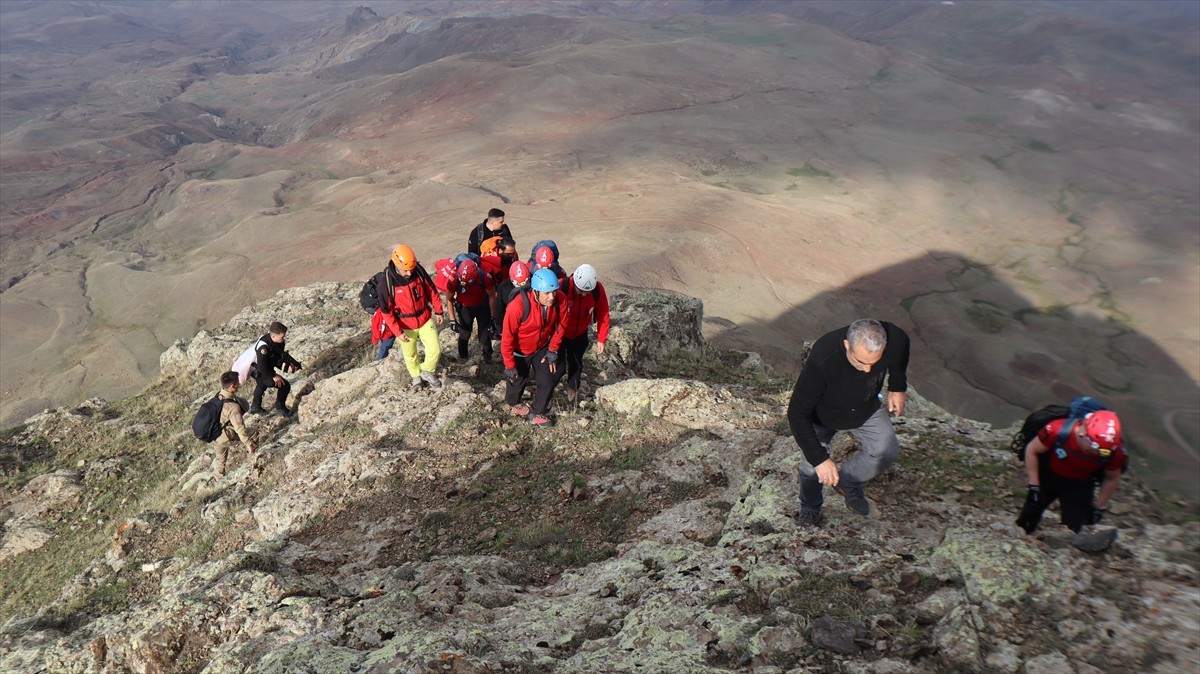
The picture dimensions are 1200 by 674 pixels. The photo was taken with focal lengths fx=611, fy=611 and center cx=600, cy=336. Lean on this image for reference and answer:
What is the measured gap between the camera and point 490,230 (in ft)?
34.5

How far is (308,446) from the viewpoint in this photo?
8.93m

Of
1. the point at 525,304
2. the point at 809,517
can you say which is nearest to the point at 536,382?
the point at 525,304

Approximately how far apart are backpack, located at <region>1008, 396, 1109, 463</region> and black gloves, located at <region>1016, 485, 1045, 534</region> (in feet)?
1.26

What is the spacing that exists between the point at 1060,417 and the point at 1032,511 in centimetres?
81

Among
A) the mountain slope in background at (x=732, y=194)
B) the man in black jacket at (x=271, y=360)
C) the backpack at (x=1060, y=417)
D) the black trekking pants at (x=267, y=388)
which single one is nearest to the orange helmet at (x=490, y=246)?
the man in black jacket at (x=271, y=360)

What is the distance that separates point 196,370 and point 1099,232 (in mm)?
51599

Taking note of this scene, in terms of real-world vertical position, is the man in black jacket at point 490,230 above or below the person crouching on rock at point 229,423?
above

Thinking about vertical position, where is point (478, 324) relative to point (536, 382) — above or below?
above

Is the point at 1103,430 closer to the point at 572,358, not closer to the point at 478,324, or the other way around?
the point at 572,358

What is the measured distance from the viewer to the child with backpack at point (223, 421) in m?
8.88

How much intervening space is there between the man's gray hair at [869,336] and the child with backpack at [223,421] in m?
8.44

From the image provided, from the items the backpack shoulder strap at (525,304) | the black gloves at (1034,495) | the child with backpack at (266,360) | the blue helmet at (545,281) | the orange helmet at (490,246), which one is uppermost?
the blue helmet at (545,281)

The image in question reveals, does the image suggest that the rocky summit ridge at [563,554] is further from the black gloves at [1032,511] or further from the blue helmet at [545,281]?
the blue helmet at [545,281]

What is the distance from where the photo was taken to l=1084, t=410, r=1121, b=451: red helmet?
445 centimetres
